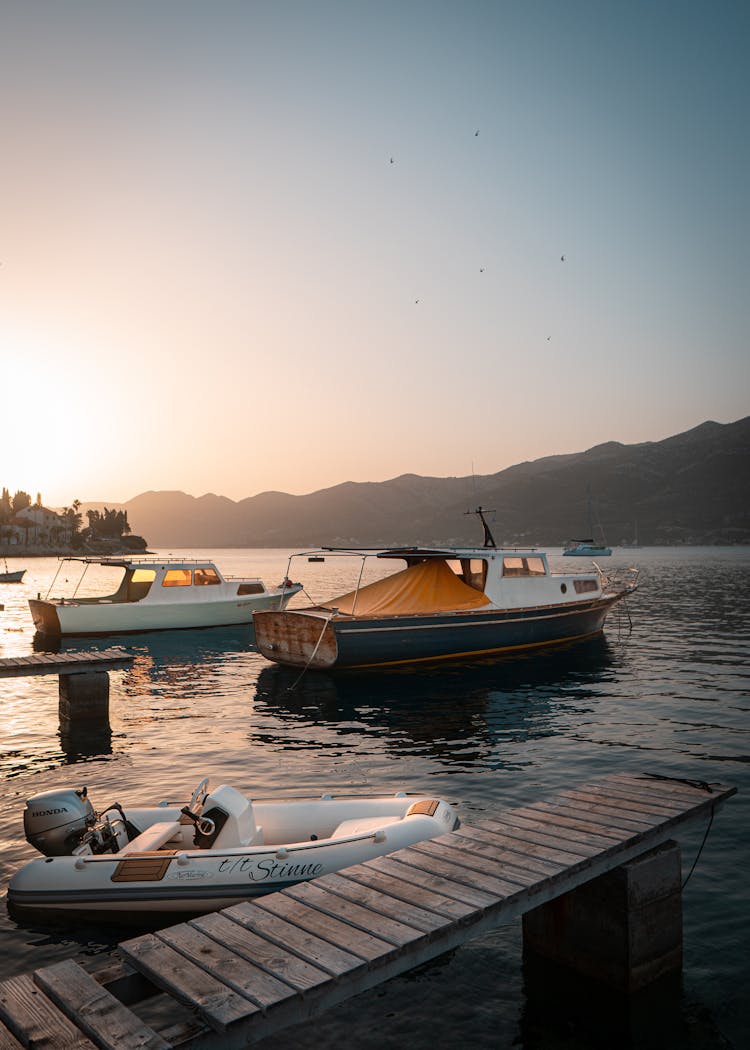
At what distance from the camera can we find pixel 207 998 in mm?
4473

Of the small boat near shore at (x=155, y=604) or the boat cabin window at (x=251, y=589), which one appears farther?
the boat cabin window at (x=251, y=589)

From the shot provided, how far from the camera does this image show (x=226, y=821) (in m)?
8.27

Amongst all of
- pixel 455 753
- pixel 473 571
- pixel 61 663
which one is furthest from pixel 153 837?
pixel 473 571

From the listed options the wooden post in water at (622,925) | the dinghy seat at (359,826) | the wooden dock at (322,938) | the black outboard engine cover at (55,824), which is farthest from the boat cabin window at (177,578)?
the wooden post in water at (622,925)

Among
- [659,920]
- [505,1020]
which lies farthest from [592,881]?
[505,1020]

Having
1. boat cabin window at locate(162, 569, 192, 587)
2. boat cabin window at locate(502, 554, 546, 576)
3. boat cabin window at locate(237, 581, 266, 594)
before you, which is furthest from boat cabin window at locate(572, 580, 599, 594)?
boat cabin window at locate(162, 569, 192, 587)

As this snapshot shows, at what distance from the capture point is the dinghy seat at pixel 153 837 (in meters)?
8.38

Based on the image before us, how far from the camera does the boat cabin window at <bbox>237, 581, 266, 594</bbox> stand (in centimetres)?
3631

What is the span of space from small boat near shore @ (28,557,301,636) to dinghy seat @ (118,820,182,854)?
74.1 feet

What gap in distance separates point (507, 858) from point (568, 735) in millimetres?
10983

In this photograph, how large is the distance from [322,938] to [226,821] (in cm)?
337

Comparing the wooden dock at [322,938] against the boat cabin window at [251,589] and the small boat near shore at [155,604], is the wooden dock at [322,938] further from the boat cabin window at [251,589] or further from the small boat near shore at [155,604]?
the boat cabin window at [251,589]

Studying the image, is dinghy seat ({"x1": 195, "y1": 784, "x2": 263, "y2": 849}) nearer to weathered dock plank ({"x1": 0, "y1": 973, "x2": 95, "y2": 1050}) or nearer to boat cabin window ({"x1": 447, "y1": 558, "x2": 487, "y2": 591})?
weathered dock plank ({"x1": 0, "y1": 973, "x2": 95, "y2": 1050})

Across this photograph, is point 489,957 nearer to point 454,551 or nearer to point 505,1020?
point 505,1020
